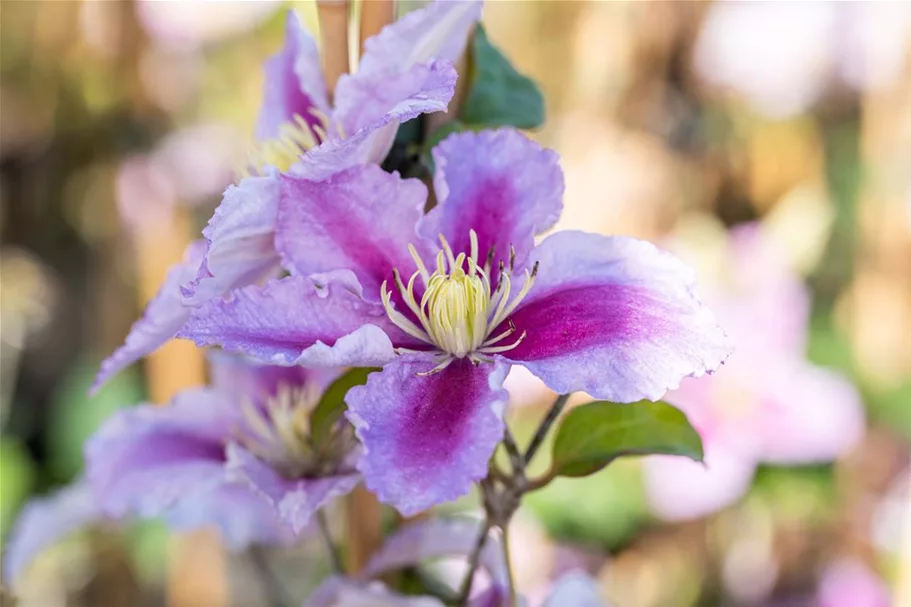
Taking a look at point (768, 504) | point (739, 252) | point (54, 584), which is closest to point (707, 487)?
point (768, 504)

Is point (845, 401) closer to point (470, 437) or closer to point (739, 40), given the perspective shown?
point (739, 40)

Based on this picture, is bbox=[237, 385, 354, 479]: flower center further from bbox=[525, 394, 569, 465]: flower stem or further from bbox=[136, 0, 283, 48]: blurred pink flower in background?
bbox=[136, 0, 283, 48]: blurred pink flower in background

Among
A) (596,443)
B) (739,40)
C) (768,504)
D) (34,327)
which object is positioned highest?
(596,443)

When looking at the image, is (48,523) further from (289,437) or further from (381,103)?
(381,103)

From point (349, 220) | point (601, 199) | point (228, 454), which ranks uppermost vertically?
point (349, 220)

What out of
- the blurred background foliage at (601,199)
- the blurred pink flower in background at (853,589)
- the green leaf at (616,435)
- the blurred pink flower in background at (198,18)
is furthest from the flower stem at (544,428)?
the blurred pink flower in background at (198,18)

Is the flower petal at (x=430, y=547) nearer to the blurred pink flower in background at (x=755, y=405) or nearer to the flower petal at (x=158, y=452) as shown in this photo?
the flower petal at (x=158, y=452)

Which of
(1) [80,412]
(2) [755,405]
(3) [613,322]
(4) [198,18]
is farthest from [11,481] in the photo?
(3) [613,322]
